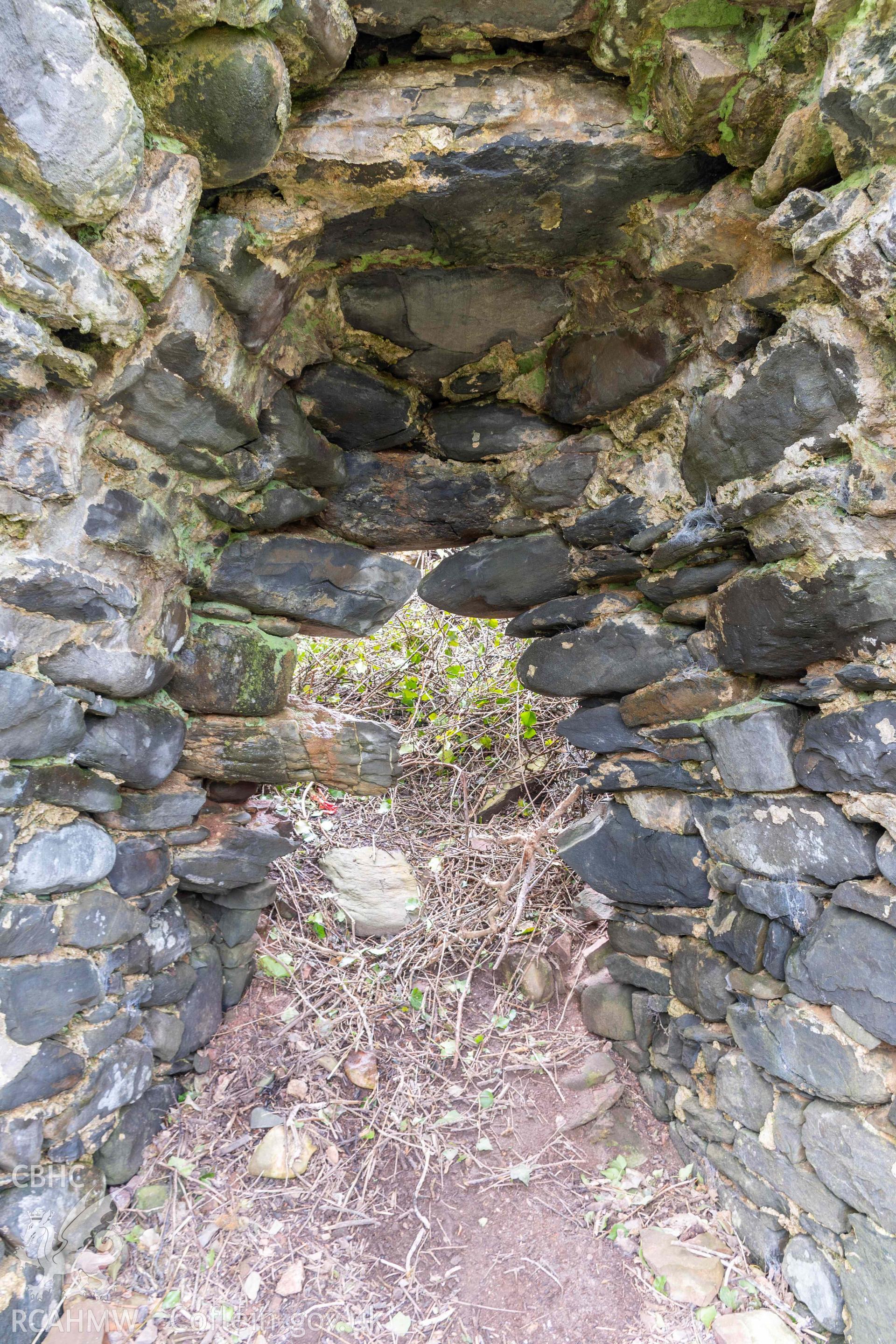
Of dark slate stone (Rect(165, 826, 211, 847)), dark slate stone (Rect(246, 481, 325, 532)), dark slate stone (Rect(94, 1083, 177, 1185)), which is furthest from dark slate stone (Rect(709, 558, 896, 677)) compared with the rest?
dark slate stone (Rect(94, 1083, 177, 1185))

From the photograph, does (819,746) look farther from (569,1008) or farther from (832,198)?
(569,1008)

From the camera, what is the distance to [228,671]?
2514 mm

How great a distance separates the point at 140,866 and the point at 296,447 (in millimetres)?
1477

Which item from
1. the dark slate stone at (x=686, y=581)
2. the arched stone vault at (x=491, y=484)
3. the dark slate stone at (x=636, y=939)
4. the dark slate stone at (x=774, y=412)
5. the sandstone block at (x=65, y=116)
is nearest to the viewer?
the sandstone block at (x=65, y=116)

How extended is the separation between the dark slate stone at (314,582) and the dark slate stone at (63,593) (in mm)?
543

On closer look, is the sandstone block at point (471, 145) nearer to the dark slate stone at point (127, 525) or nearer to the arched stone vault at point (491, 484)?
the arched stone vault at point (491, 484)

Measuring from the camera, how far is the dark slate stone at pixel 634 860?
91.7 inches

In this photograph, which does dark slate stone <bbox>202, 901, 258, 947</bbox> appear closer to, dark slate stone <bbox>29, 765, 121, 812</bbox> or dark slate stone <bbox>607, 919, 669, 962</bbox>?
dark slate stone <bbox>29, 765, 121, 812</bbox>

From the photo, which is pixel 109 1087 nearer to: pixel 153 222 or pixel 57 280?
pixel 57 280

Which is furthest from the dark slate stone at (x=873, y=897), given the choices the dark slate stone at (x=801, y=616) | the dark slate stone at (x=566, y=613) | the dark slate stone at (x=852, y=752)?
the dark slate stone at (x=566, y=613)

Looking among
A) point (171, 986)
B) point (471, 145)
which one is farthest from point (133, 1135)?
point (471, 145)

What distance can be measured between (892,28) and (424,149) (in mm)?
962

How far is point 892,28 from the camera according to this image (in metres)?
1.24

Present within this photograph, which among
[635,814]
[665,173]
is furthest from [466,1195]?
[665,173]
